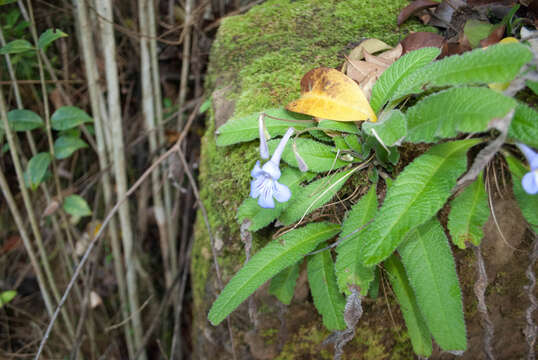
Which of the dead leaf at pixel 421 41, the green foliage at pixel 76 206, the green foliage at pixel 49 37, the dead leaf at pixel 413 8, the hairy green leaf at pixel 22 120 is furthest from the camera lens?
the green foliage at pixel 76 206

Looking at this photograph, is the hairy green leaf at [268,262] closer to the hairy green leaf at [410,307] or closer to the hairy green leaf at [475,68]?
the hairy green leaf at [410,307]

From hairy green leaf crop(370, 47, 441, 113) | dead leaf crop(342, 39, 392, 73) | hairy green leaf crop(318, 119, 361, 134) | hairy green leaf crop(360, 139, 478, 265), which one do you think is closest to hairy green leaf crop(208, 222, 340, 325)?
hairy green leaf crop(360, 139, 478, 265)

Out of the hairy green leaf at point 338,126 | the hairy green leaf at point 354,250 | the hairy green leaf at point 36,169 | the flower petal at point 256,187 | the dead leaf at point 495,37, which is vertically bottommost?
the hairy green leaf at point 36,169

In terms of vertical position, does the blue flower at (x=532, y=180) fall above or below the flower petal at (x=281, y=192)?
above

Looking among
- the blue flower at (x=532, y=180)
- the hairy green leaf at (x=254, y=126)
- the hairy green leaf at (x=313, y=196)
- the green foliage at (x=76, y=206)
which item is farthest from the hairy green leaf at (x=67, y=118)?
the blue flower at (x=532, y=180)

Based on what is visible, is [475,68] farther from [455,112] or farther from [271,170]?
[271,170]

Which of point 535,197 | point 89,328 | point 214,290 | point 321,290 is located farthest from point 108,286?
point 535,197

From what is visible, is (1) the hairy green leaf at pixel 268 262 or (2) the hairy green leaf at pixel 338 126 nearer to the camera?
(1) the hairy green leaf at pixel 268 262
